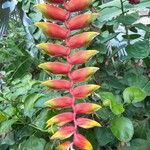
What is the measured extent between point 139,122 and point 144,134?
0.03 m

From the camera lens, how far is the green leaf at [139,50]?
1045mm

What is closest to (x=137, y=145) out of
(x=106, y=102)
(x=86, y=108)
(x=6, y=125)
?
(x=106, y=102)

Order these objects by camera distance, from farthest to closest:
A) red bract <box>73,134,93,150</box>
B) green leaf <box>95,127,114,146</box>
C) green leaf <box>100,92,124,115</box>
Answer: green leaf <box>95,127,114,146</box>
green leaf <box>100,92,124,115</box>
red bract <box>73,134,93,150</box>

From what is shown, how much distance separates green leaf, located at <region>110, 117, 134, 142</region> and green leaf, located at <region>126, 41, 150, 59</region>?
0.63ft

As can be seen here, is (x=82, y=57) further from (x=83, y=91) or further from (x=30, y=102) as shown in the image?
(x=30, y=102)

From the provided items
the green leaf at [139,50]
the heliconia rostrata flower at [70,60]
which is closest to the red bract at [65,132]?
the heliconia rostrata flower at [70,60]

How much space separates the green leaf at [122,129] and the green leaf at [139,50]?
191 mm

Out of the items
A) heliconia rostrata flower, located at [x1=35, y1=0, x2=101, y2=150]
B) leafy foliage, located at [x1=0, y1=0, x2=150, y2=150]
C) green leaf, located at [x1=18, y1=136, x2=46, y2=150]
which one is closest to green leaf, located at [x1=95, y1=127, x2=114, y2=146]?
leafy foliage, located at [x1=0, y1=0, x2=150, y2=150]

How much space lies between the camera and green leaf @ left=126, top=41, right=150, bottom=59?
104cm

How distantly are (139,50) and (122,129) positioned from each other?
9.4 inches

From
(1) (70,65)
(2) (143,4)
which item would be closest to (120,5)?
(2) (143,4)

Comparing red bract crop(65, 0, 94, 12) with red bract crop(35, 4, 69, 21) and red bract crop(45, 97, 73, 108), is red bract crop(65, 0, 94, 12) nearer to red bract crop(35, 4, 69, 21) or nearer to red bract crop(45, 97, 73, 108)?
red bract crop(35, 4, 69, 21)

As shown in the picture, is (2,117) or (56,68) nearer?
(56,68)

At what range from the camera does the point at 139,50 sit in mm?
1062
